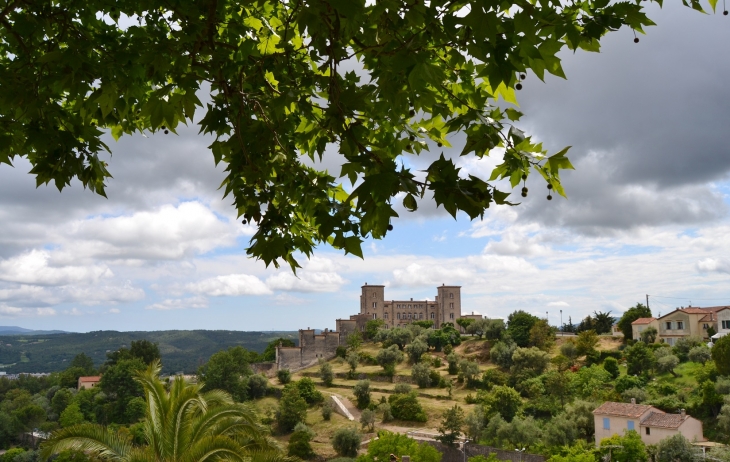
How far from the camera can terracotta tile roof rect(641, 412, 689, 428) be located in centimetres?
2490

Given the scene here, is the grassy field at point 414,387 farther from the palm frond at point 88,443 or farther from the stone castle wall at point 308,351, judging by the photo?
the palm frond at point 88,443

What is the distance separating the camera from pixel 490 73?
208 centimetres

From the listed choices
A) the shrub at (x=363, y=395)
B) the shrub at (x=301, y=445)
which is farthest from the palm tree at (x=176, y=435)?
the shrub at (x=363, y=395)

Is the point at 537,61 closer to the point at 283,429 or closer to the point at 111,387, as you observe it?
the point at 283,429

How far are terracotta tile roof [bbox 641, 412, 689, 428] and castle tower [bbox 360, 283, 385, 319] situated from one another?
1581 inches

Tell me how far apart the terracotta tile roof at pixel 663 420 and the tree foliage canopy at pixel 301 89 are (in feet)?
85.6

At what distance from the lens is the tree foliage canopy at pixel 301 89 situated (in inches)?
84.2

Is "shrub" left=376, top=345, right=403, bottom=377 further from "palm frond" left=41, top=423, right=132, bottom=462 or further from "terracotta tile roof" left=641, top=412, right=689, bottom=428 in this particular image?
"palm frond" left=41, top=423, right=132, bottom=462

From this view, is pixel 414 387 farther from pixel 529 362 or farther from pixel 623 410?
pixel 623 410

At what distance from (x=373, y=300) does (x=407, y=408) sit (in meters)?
30.1

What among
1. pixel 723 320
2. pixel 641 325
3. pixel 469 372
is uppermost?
pixel 723 320

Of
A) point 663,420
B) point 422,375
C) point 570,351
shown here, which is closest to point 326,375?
point 422,375

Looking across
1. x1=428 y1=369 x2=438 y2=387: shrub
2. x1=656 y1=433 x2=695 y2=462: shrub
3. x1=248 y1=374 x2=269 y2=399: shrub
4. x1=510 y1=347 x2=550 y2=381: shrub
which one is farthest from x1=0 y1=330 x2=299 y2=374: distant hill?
x1=656 y1=433 x2=695 y2=462: shrub

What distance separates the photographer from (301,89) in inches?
126
